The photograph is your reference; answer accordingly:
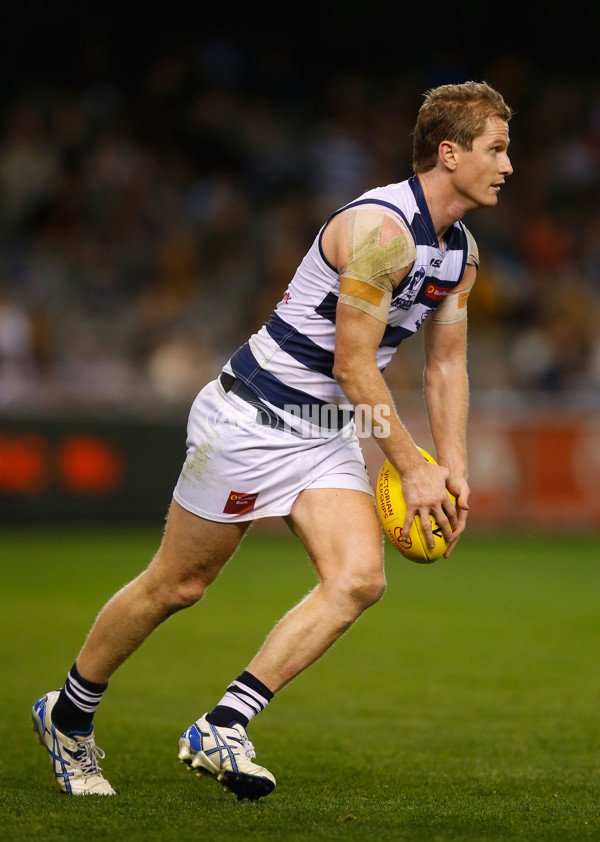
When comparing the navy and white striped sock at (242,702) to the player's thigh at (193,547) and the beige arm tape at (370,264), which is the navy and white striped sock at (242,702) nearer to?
the player's thigh at (193,547)

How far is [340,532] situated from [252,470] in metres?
0.40

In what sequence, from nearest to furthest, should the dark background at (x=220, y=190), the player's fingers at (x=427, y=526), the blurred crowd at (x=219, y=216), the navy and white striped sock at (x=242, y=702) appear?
the navy and white striped sock at (x=242, y=702) < the player's fingers at (x=427, y=526) < the dark background at (x=220, y=190) < the blurred crowd at (x=219, y=216)

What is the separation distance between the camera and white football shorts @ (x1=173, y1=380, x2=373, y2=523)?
14.1 feet

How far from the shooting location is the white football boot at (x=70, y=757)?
4.39 metres

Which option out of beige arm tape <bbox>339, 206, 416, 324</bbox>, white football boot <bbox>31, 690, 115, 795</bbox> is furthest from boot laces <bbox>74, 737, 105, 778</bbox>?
beige arm tape <bbox>339, 206, 416, 324</bbox>

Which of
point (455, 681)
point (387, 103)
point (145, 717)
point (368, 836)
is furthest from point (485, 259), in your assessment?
point (368, 836)

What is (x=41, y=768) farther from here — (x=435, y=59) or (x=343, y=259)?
(x=435, y=59)

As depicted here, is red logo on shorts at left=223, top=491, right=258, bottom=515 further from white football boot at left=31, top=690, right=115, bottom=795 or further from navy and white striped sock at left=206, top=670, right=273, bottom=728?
white football boot at left=31, top=690, right=115, bottom=795

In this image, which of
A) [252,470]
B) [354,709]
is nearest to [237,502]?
A: [252,470]

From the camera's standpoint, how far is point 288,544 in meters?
12.9

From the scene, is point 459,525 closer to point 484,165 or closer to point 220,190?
point 484,165

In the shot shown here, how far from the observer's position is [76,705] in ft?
14.8

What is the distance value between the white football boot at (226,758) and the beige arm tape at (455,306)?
1.76 m

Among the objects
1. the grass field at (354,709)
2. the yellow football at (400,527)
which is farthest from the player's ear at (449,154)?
the grass field at (354,709)
